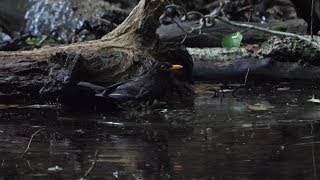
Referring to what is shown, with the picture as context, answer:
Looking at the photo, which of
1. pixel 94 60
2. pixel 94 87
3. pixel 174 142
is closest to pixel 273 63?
pixel 94 60

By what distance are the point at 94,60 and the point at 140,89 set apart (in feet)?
1.98

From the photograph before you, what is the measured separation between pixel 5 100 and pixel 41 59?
0.64 meters

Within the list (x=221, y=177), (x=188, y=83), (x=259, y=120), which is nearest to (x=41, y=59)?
(x=188, y=83)

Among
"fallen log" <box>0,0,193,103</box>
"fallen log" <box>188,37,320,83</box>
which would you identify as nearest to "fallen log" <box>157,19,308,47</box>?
"fallen log" <box>188,37,320,83</box>

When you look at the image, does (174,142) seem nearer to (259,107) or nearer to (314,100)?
(259,107)

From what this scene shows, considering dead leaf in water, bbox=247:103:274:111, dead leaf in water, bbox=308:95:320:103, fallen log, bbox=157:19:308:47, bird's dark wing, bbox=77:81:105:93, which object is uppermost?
bird's dark wing, bbox=77:81:105:93

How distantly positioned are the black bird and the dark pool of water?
195 millimetres

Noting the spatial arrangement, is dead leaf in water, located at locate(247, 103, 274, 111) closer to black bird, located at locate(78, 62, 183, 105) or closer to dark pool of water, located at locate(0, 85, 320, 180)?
dark pool of water, located at locate(0, 85, 320, 180)

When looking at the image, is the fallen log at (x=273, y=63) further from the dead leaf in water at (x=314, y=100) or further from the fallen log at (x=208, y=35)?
the fallen log at (x=208, y=35)

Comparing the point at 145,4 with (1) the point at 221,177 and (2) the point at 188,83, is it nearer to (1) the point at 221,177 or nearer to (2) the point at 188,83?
(2) the point at 188,83

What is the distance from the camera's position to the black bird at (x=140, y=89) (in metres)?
5.96

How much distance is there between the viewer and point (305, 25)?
29.4 feet

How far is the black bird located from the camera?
5965 mm

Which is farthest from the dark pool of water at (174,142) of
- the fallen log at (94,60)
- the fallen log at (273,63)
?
the fallen log at (273,63)
